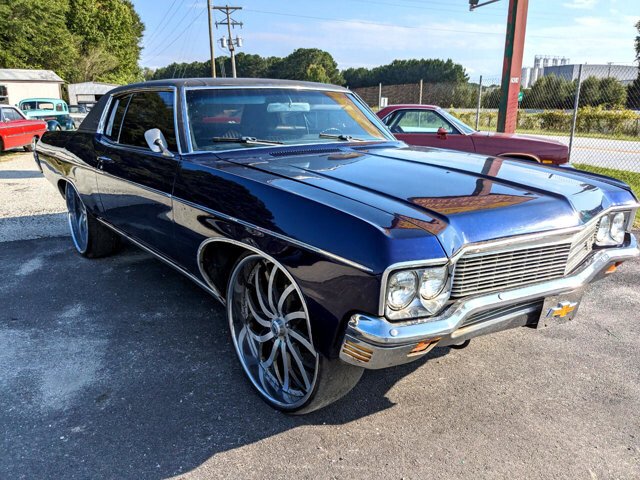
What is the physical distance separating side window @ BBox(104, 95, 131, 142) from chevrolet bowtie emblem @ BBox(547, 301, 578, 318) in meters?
3.37

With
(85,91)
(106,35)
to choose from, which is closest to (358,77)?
(106,35)

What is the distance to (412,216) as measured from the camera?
80.4 inches

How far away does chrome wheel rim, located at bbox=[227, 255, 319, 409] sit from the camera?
2.46m

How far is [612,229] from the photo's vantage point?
9.23ft

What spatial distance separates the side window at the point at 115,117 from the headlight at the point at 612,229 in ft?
11.4

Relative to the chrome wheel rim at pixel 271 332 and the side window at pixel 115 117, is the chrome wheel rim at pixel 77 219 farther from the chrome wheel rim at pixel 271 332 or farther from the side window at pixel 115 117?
the chrome wheel rim at pixel 271 332

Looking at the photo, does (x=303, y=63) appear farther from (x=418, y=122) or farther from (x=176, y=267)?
(x=176, y=267)

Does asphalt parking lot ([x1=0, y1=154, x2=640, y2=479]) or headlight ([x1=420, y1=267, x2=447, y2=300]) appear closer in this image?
headlight ([x1=420, y1=267, x2=447, y2=300])

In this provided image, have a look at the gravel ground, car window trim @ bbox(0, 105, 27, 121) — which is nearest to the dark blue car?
the gravel ground

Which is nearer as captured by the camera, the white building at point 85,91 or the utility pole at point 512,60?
the utility pole at point 512,60

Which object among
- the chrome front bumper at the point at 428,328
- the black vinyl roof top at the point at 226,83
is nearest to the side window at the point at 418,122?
the black vinyl roof top at the point at 226,83

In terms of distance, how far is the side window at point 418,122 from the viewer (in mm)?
8000

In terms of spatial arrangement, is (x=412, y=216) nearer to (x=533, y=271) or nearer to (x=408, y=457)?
(x=533, y=271)

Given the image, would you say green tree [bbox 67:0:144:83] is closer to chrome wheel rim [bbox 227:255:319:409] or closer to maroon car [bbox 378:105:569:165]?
maroon car [bbox 378:105:569:165]
